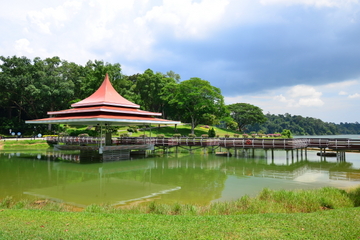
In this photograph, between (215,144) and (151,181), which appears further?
(215,144)

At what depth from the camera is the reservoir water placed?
1219cm

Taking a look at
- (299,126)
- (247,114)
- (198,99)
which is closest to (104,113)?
(198,99)

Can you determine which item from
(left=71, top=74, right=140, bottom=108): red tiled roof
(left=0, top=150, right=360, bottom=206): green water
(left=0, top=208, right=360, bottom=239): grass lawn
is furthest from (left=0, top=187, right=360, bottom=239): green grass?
(left=71, top=74, right=140, bottom=108): red tiled roof

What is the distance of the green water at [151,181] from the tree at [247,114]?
5188 centimetres

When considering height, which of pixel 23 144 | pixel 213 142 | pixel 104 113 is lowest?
pixel 23 144

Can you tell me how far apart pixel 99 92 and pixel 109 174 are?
15.7m

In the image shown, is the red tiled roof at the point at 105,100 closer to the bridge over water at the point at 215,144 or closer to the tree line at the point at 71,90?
the bridge over water at the point at 215,144

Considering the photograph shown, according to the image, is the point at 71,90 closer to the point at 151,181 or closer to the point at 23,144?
the point at 23,144

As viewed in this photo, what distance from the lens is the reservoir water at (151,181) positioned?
480 inches

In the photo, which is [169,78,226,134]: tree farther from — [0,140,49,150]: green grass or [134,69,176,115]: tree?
[0,140,49,150]: green grass

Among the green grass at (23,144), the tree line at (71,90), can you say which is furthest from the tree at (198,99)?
the green grass at (23,144)

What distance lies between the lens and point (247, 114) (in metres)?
72.3

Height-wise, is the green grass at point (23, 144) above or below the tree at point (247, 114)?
below

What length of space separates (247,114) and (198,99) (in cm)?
2552
